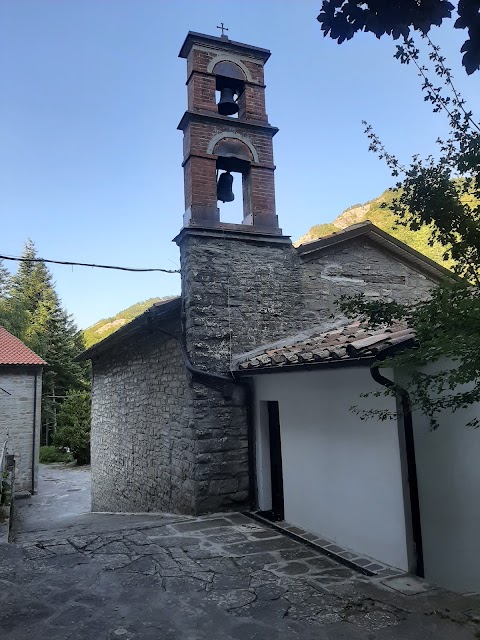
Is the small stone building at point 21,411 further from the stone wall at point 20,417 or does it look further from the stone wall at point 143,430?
the stone wall at point 143,430

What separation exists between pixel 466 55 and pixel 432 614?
10.9ft

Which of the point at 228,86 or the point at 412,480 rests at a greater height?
the point at 228,86

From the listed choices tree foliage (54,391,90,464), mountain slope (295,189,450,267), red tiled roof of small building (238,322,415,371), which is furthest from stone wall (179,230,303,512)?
tree foliage (54,391,90,464)

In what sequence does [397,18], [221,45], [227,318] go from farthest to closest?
[221,45], [227,318], [397,18]

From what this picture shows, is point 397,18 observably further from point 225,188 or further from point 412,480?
point 225,188

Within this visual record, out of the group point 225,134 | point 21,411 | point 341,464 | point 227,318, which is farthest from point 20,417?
point 341,464

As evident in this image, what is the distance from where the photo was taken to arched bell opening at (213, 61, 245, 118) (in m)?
7.22

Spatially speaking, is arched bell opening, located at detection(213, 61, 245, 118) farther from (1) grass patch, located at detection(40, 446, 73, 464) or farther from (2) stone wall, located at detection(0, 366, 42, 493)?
(1) grass patch, located at detection(40, 446, 73, 464)

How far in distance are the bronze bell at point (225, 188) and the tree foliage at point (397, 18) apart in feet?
16.0

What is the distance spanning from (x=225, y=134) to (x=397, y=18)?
5011mm

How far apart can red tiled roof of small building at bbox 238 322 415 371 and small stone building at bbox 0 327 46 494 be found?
10.9 meters

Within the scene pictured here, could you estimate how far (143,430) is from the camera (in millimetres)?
8344

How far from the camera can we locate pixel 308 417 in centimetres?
517

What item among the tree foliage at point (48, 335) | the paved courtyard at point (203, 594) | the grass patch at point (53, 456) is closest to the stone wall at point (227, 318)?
the paved courtyard at point (203, 594)
